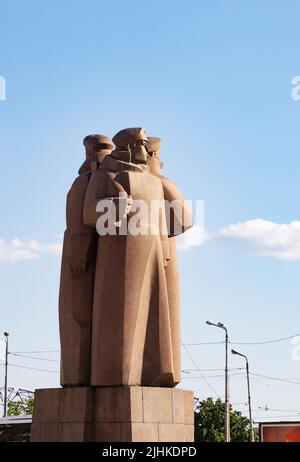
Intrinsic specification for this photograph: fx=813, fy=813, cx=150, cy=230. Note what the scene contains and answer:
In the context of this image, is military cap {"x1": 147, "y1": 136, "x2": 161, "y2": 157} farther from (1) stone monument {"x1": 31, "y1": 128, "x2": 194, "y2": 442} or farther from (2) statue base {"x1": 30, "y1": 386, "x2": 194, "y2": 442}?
(2) statue base {"x1": 30, "y1": 386, "x2": 194, "y2": 442}

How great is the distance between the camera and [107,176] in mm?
10719

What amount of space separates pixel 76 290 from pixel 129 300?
0.89 m

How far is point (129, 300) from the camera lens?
33.8 feet

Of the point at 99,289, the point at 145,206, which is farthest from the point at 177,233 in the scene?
the point at 99,289

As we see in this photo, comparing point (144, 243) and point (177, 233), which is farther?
point (177, 233)

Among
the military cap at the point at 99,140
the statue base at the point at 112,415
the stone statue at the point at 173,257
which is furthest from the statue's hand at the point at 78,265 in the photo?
the military cap at the point at 99,140

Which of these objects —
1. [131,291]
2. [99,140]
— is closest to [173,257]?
[131,291]

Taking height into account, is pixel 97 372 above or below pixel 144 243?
below

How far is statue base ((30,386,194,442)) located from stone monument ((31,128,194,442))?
13 mm

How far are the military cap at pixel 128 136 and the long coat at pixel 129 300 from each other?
0.30 metres

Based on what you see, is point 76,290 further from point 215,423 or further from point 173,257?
point 215,423
